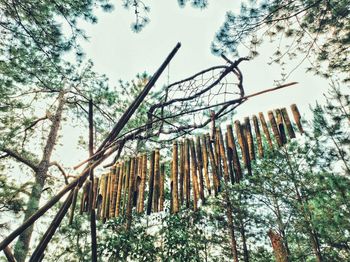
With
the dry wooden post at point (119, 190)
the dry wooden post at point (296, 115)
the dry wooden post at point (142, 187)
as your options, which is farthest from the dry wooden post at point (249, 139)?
the dry wooden post at point (119, 190)

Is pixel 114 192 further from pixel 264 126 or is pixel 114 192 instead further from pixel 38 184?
pixel 38 184

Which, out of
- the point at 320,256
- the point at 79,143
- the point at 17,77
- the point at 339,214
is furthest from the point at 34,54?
the point at 320,256

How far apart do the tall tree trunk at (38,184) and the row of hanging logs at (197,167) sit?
447 centimetres

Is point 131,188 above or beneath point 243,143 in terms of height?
beneath

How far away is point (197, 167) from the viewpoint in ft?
8.45

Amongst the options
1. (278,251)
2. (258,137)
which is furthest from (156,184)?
(278,251)

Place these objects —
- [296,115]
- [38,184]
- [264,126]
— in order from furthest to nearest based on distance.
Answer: [38,184], [264,126], [296,115]

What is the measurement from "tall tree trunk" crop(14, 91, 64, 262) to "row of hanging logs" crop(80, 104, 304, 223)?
4.47 meters

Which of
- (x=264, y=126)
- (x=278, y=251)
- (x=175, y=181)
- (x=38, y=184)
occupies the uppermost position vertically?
(x=38, y=184)

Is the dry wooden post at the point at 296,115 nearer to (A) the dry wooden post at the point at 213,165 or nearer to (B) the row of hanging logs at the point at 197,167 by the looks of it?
(B) the row of hanging logs at the point at 197,167

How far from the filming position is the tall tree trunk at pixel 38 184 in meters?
6.27

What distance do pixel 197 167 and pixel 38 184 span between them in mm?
6228

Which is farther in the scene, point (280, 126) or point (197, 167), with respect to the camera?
point (197, 167)

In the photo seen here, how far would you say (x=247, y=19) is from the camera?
497cm
